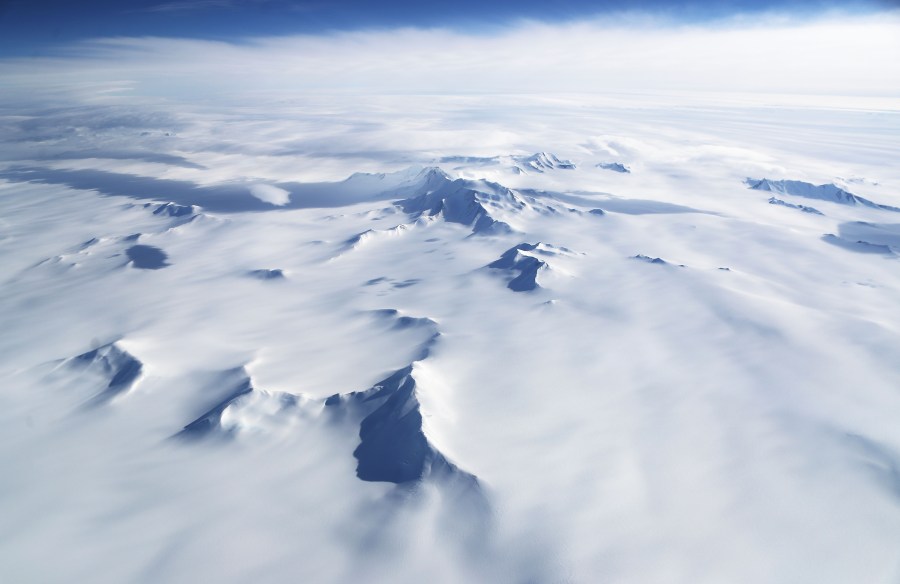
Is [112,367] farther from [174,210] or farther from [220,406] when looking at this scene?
[174,210]

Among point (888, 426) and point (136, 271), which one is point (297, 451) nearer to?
point (888, 426)

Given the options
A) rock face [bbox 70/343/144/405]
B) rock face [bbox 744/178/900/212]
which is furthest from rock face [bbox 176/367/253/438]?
rock face [bbox 744/178/900/212]

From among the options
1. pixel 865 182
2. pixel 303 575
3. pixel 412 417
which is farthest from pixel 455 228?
pixel 865 182

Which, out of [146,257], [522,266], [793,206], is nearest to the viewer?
[522,266]

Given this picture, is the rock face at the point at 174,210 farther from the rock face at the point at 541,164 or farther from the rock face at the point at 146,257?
the rock face at the point at 541,164

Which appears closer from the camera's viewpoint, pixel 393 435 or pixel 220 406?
pixel 393 435

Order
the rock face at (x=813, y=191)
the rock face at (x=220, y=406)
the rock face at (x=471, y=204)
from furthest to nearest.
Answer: the rock face at (x=813, y=191), the rock face at (x=471, y=204), the rock face at (x=220, y=406)

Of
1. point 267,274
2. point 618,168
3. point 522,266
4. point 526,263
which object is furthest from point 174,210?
point 618,168

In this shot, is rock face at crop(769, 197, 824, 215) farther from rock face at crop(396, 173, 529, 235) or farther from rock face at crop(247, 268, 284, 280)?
rock face at crop(247, 268, 284, 280)

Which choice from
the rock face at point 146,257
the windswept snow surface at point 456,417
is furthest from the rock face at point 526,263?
the rock face at point 146,257

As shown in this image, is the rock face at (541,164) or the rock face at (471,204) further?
the rock face at (541,164)

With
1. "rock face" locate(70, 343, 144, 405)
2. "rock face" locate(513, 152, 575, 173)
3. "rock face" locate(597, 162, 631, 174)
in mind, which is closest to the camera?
"rock face" locate(70, 343, 144, 405)
